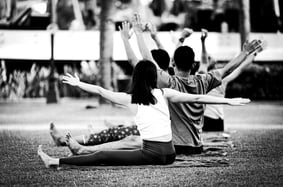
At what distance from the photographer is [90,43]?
2759cm

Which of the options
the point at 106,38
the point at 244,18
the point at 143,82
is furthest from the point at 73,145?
the point at 244,18

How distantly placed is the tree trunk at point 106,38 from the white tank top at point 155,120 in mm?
12762

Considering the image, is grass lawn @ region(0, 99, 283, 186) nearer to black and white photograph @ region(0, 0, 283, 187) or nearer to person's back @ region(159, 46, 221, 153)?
black and white photograph @ region(0, 0, 283, 187)

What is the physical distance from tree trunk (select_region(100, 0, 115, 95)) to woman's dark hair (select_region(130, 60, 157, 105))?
12839mm

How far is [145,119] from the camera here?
24.7ft

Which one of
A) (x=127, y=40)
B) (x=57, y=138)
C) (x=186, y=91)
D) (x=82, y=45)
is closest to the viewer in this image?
(x=127, y=40)

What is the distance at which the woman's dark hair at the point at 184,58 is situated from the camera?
8547 mm

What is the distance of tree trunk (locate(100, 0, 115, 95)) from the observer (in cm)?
2025

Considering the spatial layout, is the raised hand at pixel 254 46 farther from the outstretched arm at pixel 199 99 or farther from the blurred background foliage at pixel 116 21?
the blurred background foliage at pixel 116 21

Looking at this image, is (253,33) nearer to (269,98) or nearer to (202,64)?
(269,98)

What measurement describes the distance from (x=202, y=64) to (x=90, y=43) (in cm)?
1698

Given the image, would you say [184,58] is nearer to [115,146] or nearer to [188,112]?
[188,112]

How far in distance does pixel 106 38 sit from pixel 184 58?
39.2 ft

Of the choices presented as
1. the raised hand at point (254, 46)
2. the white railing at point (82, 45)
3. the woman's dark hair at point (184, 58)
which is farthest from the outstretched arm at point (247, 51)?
the white railing at point (82, 45)
